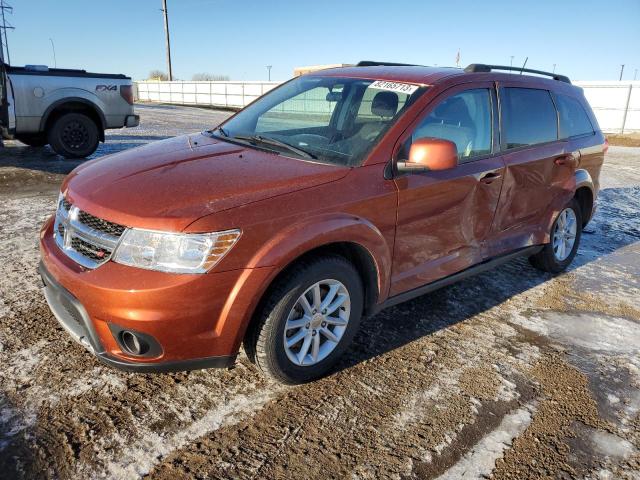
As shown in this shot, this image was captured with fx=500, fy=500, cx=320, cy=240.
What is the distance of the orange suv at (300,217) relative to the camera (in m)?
2.34

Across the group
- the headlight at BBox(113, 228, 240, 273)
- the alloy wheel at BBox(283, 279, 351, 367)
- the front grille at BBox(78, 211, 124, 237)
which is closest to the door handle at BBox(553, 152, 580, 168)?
the alloy wheel at BBox(283, 279, 351, 367)

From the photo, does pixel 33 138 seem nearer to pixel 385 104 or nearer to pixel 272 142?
pixel 272 142

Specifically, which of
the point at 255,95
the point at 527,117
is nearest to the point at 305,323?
the point at 527,117

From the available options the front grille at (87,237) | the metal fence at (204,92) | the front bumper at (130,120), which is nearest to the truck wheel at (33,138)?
the front bumper at (130,120)

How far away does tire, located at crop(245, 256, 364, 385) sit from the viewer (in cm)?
258

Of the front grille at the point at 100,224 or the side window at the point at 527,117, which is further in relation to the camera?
the side window at the point at 527,117

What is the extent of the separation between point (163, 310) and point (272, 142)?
1.49 metres

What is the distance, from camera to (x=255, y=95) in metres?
30.6

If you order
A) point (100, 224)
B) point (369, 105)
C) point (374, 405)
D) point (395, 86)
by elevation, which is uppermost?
point (395, 86)

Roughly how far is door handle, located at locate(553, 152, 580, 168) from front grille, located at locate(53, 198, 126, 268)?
3.63 meters

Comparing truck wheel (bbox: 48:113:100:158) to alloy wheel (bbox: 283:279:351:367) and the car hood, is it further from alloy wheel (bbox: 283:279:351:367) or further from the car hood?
alloy wheel (bbox: 283:279:351:367)

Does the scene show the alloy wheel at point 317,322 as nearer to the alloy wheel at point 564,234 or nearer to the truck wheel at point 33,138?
the alloy wheel at point 564,234

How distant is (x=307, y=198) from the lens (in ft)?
8.56

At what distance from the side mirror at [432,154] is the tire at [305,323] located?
733mm
